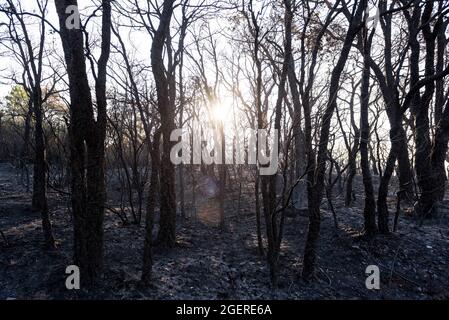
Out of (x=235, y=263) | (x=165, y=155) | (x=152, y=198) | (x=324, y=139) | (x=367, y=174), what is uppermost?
(x=324, y=139)

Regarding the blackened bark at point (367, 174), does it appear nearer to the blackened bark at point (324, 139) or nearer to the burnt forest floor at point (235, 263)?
the burnt forest floor at point (235, 263)

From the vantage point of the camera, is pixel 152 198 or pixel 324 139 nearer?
pixel 152 198

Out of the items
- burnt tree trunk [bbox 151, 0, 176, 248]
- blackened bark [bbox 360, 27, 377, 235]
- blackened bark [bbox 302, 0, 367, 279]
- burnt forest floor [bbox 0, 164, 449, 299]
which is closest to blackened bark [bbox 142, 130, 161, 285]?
burnt tree trunk [bbox 151, 0, 176, 248]

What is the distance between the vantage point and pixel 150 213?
17.6 ft

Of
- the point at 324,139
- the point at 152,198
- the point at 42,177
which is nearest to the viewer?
the point at 152,198


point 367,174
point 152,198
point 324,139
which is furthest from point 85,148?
point 367,174

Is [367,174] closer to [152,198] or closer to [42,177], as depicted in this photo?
[152,198]

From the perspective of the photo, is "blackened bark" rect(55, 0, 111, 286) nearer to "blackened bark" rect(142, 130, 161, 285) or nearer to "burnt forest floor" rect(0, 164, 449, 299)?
"burnt forest floor" rect(0, 164, 449, 299)

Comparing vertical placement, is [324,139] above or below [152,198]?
above

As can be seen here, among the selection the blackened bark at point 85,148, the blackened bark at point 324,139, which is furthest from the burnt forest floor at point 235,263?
the blackened bark at point 324,139

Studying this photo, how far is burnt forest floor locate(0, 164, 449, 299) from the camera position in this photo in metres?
5.61

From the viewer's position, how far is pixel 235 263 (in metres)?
6.96

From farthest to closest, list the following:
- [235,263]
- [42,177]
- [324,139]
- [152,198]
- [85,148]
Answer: [42,177], [235,263], [324,139], [152,198], [85,148]
